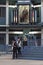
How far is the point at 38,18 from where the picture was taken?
4059 centimetres

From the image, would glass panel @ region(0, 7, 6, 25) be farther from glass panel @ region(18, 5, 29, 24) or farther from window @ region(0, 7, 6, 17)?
glass panel @ region(18, 5, 29, 24)

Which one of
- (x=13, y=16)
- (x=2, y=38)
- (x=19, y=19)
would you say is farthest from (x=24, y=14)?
(x=2, y=38)

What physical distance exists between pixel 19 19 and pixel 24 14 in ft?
3.25

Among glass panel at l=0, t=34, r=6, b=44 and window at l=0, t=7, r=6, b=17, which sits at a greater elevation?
window at l=0, t=7, r=6, b=17

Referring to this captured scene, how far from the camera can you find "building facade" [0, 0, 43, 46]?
4031cm

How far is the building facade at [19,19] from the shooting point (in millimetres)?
40312

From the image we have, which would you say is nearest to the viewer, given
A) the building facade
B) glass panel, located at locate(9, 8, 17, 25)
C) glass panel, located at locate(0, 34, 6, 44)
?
the building facade

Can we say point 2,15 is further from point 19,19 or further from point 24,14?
point 24,14

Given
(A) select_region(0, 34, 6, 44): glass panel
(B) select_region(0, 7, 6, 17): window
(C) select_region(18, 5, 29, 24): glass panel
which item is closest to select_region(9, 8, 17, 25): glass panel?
(C) select_region(18, 5, 29, 24): glass panel

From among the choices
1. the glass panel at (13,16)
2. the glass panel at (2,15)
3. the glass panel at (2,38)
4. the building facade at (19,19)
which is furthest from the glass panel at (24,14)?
the glass panel at (2,38)

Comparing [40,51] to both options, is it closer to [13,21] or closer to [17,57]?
[17,57]

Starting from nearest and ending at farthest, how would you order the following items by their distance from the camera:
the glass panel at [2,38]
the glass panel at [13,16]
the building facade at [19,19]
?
the building facade at [19,19] → the glass panel at [13,16] → the glass panel at [2,38]

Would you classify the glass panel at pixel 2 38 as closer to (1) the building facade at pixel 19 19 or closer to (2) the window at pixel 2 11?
(1) the building facade at pixel 19 19

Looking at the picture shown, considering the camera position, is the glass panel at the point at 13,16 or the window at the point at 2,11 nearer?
the glass panel at the point at 13,16
